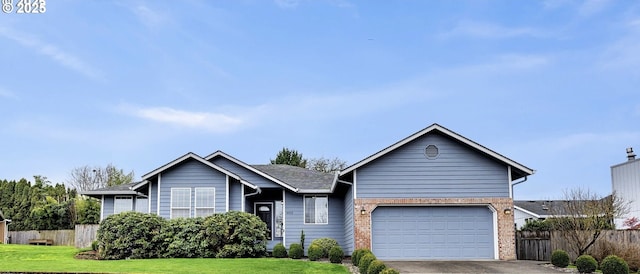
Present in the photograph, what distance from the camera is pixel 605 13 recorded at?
23.2 metres

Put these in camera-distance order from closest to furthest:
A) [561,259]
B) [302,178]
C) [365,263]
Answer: [365,263] < [561,259] < [302,178]

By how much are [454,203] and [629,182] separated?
13111mm

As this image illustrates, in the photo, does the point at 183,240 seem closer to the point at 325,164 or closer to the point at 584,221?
the point at 584,221

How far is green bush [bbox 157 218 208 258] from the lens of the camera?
2419 centimetres

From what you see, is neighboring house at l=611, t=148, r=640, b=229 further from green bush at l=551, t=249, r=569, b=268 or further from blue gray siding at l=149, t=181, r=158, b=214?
blue gray siding at l=149, t=181, r=158, b=214

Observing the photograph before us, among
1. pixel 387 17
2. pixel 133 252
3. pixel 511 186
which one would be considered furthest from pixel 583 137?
pixel 133 252

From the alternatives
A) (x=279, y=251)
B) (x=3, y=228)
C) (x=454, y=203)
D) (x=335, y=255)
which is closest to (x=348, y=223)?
(x=279, y=251)

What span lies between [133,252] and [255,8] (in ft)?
33.3

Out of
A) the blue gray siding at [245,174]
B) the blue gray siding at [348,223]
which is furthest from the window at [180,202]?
the blue gray siding at [348,223]

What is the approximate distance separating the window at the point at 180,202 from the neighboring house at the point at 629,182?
762 inches

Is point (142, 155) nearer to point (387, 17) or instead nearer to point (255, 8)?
point (255, 8)

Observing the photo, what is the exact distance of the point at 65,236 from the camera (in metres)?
38.9

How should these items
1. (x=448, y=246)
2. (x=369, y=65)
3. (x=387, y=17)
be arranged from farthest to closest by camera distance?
1. (x=369, y=65)
2. (x=387, y=17)
3. (x=448, y=246)
